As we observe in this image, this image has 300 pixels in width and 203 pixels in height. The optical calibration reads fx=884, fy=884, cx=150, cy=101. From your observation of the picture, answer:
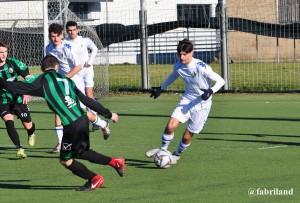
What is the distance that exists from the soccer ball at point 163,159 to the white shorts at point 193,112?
63cm

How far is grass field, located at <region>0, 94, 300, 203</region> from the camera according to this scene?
955 centimetres

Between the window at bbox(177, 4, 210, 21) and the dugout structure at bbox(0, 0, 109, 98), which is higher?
the window at bbox(177, 4, 210, 21)

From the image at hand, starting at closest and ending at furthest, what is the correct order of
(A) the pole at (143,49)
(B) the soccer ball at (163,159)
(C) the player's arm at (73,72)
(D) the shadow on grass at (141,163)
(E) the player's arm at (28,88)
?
1. (E) the player's arm at (28,88)
2. (B) the soccer ball at (163,159)
3. (D) the shadow on grass at (141,163)
4. (C) the player's arm at (73,72)
5. (A) the pole at (143,49)

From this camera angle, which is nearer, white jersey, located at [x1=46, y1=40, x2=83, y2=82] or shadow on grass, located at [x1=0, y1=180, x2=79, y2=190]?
shadow on grass, located at [x1=0, y1=180, x2=79, y2=190]

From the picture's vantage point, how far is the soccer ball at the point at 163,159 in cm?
1147

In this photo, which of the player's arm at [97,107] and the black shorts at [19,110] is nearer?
the player's arm at [97,107]

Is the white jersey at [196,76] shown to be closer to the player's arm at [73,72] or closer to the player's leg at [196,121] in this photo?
the player's leg at [196,121]

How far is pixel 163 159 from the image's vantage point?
1148cm

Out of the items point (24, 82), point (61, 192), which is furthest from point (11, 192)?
point (24, 82)

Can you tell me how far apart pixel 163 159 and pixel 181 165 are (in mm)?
416

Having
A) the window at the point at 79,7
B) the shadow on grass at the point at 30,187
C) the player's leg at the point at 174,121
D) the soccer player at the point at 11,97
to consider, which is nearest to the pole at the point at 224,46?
the soccer player at the point at 11,97

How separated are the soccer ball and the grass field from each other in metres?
0.11

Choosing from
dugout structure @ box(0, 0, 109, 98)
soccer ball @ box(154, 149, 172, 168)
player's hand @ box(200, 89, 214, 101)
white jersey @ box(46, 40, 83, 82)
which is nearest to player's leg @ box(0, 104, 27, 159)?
white jersey @ box(46, 40, 83, 82)

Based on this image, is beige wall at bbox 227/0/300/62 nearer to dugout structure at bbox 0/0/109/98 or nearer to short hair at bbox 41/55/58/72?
dugout structure at bbox 0/0/109/98
